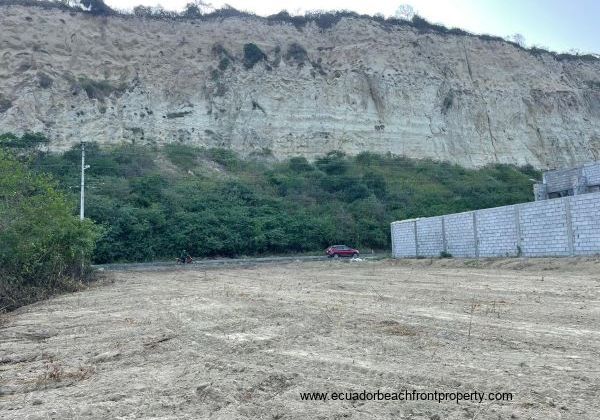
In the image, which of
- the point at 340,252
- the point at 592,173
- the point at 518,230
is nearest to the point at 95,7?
the point at 340,252

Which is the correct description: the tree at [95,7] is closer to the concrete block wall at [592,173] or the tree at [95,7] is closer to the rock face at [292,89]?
the rock face at [292,89]

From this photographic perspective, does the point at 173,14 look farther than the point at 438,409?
Yes

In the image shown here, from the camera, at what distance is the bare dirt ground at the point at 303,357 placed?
3832mm

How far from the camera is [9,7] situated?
149 feet

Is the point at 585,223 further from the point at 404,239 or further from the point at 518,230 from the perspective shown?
the point at 404,239

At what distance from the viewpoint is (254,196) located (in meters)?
39.2

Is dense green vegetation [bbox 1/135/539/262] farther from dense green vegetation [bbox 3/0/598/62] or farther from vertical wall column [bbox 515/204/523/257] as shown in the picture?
vertical wall column [bbox 515/204/523/257]

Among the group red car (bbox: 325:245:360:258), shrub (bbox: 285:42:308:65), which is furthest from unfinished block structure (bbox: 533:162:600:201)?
shrub (bbox: 285:42:308:65)

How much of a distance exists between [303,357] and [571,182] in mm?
28593

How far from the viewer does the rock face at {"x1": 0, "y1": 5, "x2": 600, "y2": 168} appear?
43.0m

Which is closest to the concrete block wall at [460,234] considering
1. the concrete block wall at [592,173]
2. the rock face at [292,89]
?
the concrete block wall at [592,173]

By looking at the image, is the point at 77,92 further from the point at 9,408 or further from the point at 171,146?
the point at 9,408

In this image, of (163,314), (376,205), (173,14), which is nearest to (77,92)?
(173,14)

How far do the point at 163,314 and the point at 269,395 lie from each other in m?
5.26
